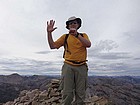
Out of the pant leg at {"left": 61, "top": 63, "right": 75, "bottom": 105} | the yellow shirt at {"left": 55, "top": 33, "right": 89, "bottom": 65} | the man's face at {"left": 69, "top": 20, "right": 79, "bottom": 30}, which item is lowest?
the pant leg at {"left": 61, "top": 63, "right": 75, "bottom": 105}

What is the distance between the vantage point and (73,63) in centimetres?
736

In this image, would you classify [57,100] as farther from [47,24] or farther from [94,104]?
[47,24]

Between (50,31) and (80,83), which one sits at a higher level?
(50,31)

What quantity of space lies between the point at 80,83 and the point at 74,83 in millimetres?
202

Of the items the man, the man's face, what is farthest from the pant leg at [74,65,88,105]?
the man's face

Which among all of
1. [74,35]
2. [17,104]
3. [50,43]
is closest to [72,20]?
[74,35]

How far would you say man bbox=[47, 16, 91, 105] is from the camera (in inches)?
288

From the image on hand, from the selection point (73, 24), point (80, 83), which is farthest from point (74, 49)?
point (80, 83)

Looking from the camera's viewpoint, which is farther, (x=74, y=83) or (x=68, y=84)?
(x=74, y=83)

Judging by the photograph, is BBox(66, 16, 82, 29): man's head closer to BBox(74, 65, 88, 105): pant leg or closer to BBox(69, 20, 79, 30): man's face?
BBox(69, 20, 79, 30): man's face

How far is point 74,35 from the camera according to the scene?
23.3 feet

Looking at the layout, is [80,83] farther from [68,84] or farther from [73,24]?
[73,24]

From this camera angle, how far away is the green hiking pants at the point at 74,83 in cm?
735

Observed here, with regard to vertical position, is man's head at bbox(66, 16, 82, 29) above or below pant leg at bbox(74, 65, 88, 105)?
above
